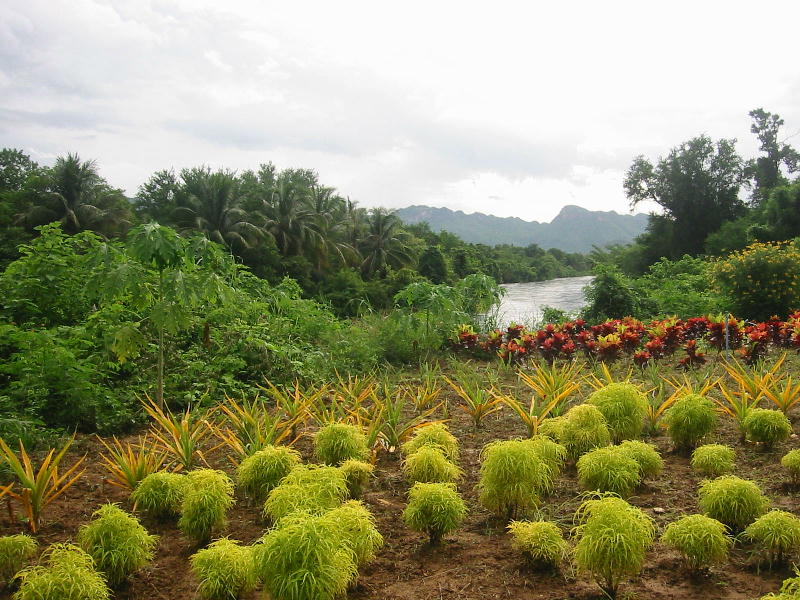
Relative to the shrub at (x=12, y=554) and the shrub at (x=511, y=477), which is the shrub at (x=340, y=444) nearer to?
the shrub at (x=511, y=477)

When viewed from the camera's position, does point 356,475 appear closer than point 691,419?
Yes

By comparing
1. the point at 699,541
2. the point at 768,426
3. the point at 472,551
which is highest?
Result: the point at 768,426

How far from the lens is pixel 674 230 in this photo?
2947 centimetres

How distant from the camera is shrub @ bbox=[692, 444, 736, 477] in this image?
9.68 ft

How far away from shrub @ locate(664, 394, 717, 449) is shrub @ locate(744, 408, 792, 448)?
8.4 inches

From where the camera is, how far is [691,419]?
3328mm

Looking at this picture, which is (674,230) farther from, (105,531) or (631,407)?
(105,531)

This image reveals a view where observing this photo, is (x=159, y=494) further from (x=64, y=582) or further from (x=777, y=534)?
(x=777, y=534)

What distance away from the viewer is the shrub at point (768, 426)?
3271 millimetres

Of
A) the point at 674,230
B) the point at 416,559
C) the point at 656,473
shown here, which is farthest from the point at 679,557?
the point at 674,230

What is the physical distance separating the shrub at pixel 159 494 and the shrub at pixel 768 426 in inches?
129

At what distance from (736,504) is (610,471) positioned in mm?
539

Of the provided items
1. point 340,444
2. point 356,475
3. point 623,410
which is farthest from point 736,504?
point 340,444

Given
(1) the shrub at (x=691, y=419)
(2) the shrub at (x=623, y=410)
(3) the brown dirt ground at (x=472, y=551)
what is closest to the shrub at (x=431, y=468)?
(3) the brown dirt ground at (x=472, y=551)
